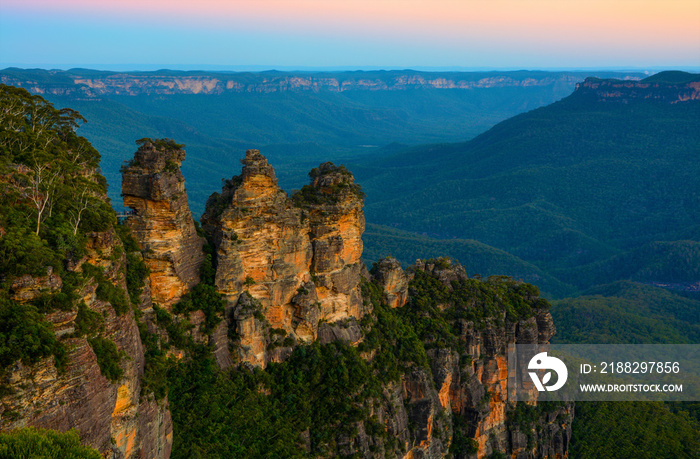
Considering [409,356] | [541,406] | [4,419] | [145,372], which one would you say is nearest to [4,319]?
[4,419]

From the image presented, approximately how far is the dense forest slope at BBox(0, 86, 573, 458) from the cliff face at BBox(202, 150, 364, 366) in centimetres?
12

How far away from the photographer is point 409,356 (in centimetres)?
4325

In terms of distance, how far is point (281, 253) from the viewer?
37.0 metres

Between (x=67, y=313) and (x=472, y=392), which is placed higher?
(x=67, y=313)

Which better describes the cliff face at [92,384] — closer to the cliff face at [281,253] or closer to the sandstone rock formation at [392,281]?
the cliff face at [281,253]

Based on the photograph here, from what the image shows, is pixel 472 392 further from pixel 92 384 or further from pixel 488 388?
pixel 92 384

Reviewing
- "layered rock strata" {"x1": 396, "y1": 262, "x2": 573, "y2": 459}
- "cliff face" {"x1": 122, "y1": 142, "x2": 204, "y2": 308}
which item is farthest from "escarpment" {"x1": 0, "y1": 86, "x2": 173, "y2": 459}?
"layered rock strata" {"x1": 396, "y1": 262, "x2": 573, "y2": 459}

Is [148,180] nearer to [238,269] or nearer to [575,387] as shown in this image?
[238,269]

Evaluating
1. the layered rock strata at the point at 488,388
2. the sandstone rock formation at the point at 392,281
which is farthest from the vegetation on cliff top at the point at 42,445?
the sandstone rock formation at the point at 392,281

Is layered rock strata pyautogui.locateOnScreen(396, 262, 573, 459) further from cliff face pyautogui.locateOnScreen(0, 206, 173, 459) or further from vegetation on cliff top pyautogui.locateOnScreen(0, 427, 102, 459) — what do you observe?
vegetation on cliff top pyautogui.locateOnScreen(0, 427, 102, 459)

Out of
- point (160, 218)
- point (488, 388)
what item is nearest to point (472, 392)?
point (488, 388)

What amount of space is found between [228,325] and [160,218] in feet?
25.4

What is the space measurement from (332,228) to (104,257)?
18256 millimetres

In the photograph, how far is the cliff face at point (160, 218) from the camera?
103 ft
